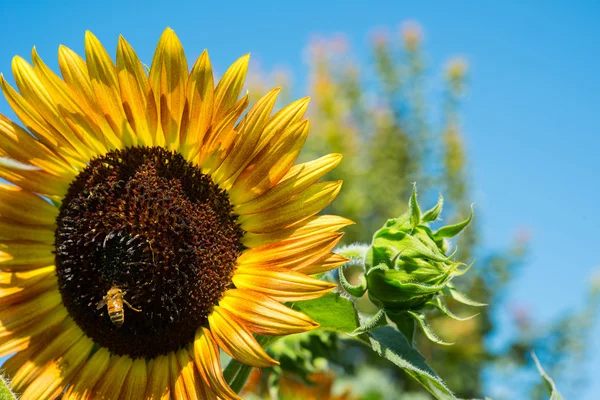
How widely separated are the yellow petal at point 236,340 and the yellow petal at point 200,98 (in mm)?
446

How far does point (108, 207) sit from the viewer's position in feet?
5.68

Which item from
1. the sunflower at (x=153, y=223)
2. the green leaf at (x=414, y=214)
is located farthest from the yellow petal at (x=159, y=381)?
the green leaf at (x=414, y=214)

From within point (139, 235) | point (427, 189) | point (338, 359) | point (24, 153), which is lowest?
point (427, 189)

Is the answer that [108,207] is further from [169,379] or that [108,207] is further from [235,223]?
[169,379]

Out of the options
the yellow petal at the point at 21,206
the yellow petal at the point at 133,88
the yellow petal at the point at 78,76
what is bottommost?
the yellow petal at the point at 21,206

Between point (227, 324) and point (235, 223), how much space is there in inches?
11.2

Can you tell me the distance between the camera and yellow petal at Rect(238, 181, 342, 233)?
161 cm

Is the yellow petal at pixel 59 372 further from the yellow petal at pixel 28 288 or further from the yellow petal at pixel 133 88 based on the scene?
the yellow petal at pixel 133 88

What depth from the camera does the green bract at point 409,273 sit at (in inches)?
64.3

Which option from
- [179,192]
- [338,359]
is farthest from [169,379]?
[338,359]

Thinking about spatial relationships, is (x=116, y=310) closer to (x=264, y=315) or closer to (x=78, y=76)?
(x=264, y=315)

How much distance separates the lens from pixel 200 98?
5.33 feet

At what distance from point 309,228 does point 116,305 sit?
1.64 feet

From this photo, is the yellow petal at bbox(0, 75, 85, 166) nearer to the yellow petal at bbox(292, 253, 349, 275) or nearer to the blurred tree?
the yellow petal at bbox(292, 253, 349, 275)
